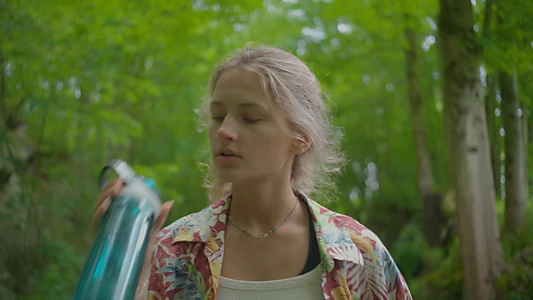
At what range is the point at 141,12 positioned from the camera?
6.34m

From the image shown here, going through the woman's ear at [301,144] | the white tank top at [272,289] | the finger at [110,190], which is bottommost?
the white tank top at [272,289]

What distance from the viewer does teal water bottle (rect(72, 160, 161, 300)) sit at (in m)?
1.19

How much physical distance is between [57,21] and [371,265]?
5.09m

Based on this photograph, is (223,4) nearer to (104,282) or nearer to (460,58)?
(460,58)

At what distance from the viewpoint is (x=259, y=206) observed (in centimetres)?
185

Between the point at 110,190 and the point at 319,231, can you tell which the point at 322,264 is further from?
the point at 110,190

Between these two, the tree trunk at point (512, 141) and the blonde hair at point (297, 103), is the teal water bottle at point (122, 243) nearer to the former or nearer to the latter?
the blonde hair at point (297, 103)

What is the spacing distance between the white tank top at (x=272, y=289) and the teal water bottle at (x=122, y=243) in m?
0.38

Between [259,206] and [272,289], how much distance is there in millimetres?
298

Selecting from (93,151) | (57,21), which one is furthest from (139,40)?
(93,151)

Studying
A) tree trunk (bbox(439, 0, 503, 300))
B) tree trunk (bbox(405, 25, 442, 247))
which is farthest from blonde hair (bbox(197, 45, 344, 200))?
tree trunk (bbox(405, 25, 442, 247))

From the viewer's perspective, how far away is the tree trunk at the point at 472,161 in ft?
13.6

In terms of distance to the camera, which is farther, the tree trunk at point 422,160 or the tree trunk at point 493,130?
the tree trunk at point 422,160

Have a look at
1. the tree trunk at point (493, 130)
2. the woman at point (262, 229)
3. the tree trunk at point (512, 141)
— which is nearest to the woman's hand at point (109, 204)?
the woman at point (262, 229)
